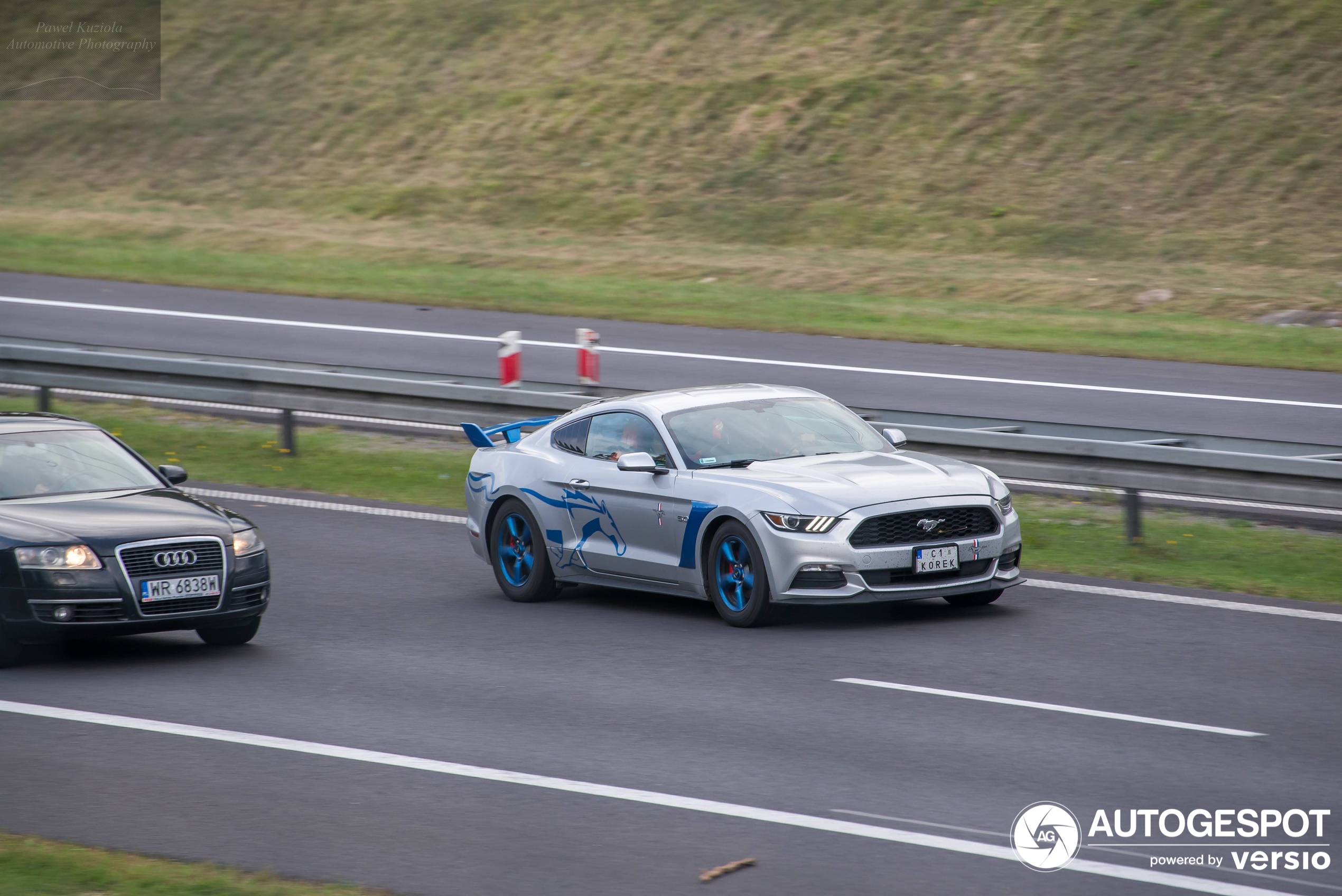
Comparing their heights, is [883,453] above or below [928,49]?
below

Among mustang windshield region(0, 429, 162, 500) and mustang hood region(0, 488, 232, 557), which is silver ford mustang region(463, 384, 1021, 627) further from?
mustang windshield region(0, 429, 162, 500)

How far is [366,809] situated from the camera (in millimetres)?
7191

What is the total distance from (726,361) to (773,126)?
14365mm

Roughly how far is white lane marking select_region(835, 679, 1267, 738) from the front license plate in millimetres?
3582

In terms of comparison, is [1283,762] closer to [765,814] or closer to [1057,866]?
[1057,866]

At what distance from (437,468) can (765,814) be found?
35.8ft

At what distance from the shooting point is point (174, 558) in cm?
1001

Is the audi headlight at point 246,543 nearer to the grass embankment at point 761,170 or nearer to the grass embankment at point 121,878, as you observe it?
the grass embankment at point 121,878

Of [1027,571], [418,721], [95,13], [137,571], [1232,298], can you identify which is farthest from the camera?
[95,13]

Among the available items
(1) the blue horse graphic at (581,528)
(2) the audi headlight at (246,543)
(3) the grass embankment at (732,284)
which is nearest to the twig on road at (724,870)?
(2) the audi headlight at (246,543)

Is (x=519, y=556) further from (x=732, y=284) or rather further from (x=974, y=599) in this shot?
(x=732, y=284)

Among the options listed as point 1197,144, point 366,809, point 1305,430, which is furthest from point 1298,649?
point 1197,144

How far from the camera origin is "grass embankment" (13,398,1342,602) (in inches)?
499

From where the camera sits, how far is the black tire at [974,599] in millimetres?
11367
